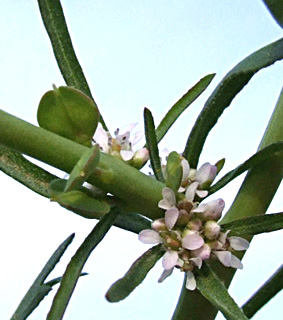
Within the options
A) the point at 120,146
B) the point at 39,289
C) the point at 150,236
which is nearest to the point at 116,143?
the point at 120,146

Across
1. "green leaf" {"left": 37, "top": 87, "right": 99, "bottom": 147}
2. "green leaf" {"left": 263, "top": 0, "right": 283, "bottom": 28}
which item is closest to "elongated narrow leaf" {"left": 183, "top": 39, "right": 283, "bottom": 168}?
"green leaf" {"left": 263, "top": 0, "right": 283, "bottom": 28}

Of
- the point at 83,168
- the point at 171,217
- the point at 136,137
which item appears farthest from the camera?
the point at 136,137

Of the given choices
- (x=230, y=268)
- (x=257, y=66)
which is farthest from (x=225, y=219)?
(x=257, y=66)

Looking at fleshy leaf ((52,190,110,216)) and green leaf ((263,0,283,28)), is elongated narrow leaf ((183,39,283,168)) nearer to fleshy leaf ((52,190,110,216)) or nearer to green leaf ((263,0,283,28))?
green leaf ((263,0,283,28))

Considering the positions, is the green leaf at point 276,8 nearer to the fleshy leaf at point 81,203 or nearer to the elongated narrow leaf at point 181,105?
the elongated narrow leaf at point 181,105

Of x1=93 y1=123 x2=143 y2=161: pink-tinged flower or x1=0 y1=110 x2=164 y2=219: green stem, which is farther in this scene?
x1=93 y1=123 x2=143 y2=161: pink-tinged flower

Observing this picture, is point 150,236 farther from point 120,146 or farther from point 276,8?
point 276,8
